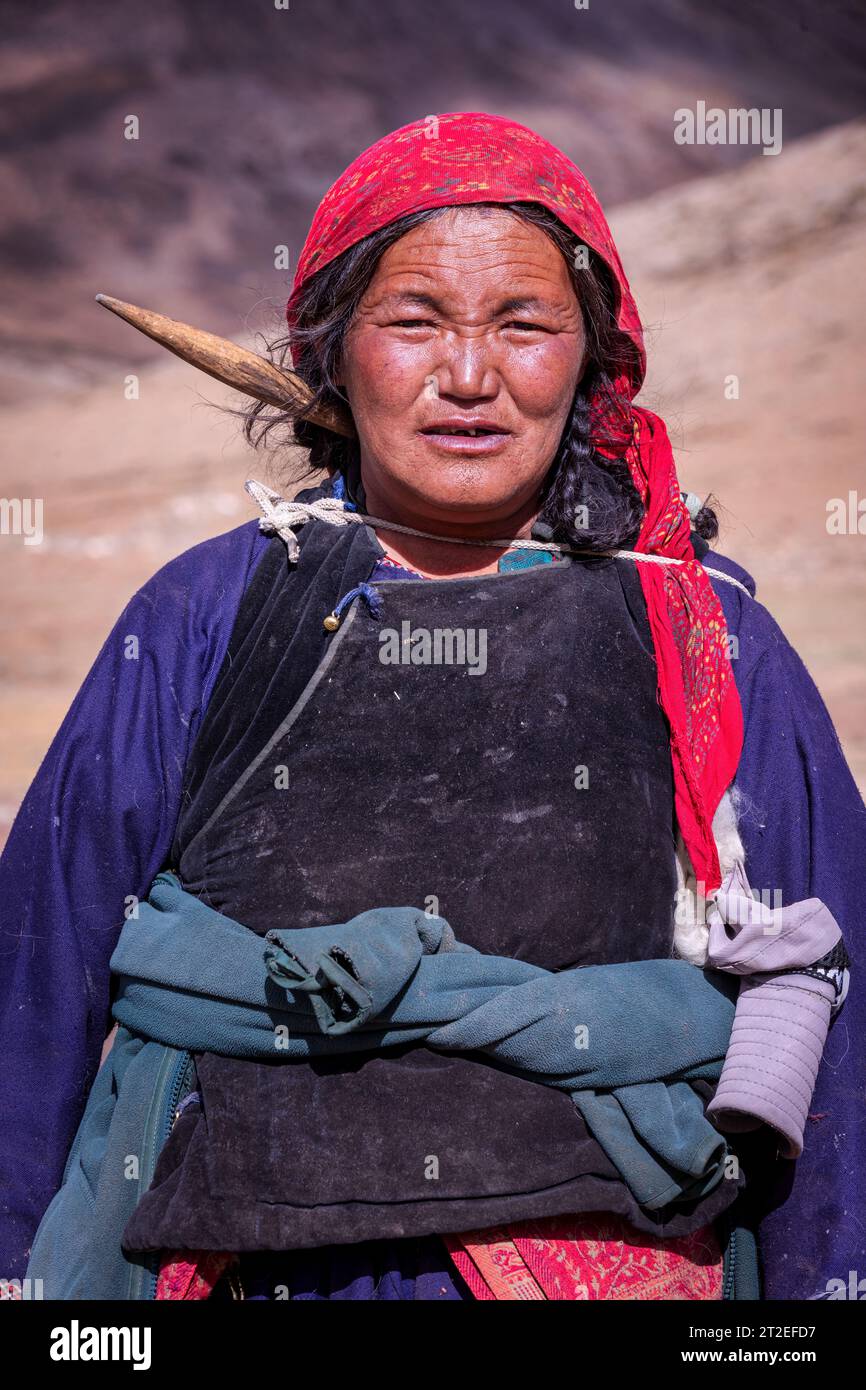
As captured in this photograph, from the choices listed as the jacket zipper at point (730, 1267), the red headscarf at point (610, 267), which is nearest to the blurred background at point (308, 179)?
the red headscarf at point (610, 267)

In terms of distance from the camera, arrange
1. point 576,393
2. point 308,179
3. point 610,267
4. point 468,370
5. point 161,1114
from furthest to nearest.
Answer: point 308,179 < point 576,393 < point 610,267 < point 468,370 < point 161,1114

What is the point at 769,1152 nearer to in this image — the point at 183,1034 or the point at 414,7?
the point at 183,1034

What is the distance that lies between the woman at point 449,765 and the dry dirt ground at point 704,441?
4329 millimetres

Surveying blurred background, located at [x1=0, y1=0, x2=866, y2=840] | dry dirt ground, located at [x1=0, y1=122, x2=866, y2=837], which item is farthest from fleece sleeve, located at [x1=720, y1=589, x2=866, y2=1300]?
blurred background, located at [x1=0, y1=0, x2=866, y2=840]

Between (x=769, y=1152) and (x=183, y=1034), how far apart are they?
82cm

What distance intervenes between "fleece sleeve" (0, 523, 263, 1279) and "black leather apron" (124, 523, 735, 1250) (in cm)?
5

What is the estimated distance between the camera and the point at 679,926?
2113 mm

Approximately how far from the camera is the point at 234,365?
2.30 metres

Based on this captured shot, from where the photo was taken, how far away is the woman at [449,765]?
75.5 inches

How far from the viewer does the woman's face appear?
212 cm

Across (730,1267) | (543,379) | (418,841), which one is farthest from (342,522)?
(730,1267)

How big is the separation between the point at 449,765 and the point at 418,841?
111 mm

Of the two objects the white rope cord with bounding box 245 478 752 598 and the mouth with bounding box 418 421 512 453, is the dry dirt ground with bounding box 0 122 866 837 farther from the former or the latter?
the mouth with bounding box 418 421 512 453

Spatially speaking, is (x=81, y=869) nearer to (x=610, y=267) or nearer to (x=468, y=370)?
(x=468, y=370)
